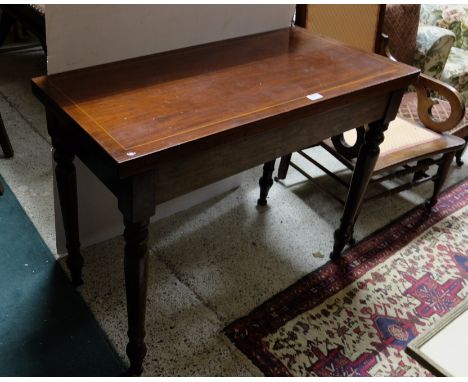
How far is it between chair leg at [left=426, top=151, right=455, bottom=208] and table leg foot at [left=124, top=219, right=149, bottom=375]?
5.11ft

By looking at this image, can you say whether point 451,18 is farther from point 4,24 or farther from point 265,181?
point 4,24

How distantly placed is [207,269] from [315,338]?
46 cm

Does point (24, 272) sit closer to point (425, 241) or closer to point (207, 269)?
point (207, 269)

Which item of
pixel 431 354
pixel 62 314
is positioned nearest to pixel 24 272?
pixel 62 314

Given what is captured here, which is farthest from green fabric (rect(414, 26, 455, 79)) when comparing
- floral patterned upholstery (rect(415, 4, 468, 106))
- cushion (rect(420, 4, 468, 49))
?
cushion (rect(420, 4, 468, 49))

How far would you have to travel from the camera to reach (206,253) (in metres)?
1.89

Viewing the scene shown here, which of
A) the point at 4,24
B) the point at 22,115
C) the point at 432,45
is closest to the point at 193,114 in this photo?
the point at 22,115

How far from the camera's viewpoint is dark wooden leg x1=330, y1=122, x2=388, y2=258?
64.6 inches

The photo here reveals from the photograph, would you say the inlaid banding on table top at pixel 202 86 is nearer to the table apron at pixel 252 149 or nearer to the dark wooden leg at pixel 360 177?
the table apron at pixel 252 149

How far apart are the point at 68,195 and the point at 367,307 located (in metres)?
1.10

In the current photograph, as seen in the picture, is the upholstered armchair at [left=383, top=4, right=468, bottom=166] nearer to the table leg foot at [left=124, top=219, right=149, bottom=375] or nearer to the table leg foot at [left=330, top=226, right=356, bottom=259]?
the table leg foot at [left=330, top=226, right=356, bottom=259]

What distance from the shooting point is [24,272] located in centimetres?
170

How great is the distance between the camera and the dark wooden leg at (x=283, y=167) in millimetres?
2297

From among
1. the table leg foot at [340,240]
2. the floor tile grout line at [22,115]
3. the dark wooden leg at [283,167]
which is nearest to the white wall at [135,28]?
the dark wooden leg at [283,167]
